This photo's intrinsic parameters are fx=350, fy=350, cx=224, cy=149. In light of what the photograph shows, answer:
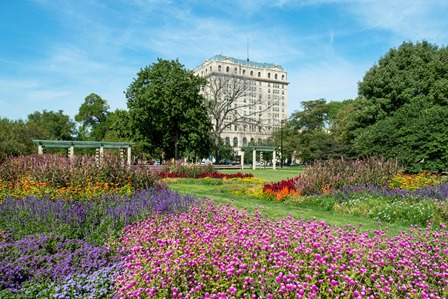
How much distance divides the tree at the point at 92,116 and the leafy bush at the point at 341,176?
51487mm

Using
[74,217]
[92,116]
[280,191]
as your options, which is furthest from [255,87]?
[74,217]

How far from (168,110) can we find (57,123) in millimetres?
28121

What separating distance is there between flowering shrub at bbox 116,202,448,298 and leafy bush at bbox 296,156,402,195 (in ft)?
24.5

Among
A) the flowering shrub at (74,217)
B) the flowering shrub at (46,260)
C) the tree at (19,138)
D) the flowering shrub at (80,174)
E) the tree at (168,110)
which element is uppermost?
the tree at (168,110)

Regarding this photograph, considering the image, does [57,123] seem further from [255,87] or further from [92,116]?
[255,87]

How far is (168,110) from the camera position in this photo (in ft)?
116

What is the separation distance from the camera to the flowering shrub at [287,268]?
2.89 metres

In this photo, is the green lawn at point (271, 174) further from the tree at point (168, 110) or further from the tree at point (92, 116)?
the tree at point (92, 116)

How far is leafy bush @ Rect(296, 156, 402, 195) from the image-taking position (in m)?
11.4

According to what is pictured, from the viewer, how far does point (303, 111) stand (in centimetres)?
6900

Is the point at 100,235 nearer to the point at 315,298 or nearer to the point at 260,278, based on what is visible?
the point at 260,278

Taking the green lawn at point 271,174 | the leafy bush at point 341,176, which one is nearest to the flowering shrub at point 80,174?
the leafy bush at point 341,176

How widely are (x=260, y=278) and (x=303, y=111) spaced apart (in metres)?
68.3

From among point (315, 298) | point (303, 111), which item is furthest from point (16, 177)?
point (303, 111)
